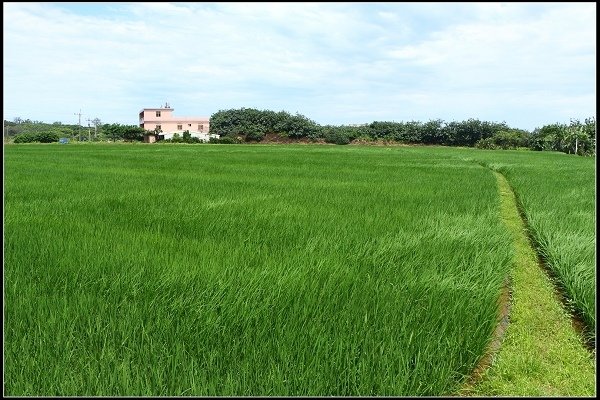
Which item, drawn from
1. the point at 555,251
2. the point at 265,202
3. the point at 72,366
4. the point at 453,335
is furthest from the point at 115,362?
the point at 265,202

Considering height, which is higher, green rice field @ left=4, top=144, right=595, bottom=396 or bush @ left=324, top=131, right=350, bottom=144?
bush @ left=324, top=131, right=350, bottom=144

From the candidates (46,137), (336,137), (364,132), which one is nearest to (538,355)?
(46,137)

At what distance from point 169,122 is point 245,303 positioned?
55118 millimetres

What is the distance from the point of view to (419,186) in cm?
783

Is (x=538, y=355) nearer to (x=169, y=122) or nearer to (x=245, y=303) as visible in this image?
(x=245, y=303)

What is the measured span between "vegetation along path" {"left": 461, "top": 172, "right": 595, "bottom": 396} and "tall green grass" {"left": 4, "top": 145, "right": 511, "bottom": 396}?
132 millimetres

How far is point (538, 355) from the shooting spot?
2.14 metres

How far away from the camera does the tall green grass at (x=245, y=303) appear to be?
5.39 feet

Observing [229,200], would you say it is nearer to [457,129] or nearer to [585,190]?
[585,190]

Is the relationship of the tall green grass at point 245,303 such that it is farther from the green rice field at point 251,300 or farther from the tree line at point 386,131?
the tree line at point 386,131

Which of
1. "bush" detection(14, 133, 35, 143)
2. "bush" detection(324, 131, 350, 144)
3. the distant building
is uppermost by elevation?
the distant building

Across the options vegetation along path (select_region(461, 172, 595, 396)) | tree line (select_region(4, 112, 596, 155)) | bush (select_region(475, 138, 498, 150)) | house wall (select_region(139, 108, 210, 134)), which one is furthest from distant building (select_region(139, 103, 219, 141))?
vegetation along path (select_region(461, 172, 595, 396))

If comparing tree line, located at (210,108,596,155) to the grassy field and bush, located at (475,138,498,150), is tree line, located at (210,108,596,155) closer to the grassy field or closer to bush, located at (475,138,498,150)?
bush, located at (475,138,498,150)

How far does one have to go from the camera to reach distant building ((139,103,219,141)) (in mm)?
53344
